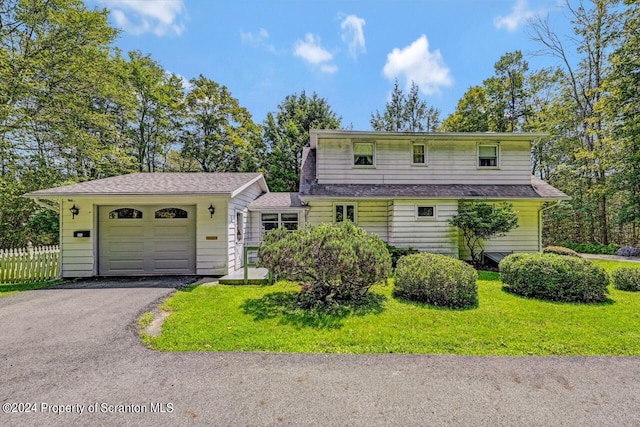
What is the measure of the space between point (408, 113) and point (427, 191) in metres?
17.5

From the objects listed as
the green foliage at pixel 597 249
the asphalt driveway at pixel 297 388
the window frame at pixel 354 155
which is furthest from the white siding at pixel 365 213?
the green foliage at pixel 597 249

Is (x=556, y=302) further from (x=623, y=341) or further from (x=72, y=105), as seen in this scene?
(x=72, y=105)

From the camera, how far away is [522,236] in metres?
12.0

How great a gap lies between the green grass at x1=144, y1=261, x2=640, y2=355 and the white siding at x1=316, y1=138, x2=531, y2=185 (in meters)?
6.67

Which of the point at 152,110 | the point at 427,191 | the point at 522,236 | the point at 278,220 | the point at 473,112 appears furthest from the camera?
the point at 473,112

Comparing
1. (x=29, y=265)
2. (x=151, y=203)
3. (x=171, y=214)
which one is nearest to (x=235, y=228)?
(x=171, y=214)

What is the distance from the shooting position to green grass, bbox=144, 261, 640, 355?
163 inches

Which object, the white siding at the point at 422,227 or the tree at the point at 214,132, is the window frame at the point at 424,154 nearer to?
the white siding at the point at 422,227

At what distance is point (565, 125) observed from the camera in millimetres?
19906

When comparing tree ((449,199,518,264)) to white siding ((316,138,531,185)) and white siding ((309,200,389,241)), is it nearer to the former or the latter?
white siding ((316,138,531,185))

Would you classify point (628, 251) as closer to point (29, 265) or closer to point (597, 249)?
point (597, 249)

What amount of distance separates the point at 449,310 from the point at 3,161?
19.5 meters

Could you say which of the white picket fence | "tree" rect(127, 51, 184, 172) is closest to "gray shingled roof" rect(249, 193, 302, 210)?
the white picket fence

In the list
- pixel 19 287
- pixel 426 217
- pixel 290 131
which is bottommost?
pixel 19 287
